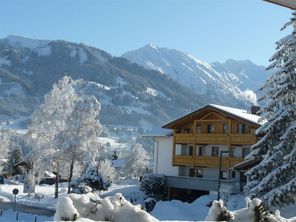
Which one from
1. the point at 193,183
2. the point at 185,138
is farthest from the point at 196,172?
the point at 193,183

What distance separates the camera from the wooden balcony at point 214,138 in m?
44.8

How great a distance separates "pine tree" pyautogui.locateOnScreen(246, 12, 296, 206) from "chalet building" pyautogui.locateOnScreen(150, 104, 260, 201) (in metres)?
17.7

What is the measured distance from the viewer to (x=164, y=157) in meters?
53.1

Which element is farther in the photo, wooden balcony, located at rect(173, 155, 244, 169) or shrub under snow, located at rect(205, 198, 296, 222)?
wooden balcony, located at rect(173, 155, 244, 169)

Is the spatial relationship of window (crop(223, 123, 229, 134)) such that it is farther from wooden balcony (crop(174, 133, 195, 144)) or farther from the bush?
the bush

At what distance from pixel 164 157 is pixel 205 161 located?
639cm

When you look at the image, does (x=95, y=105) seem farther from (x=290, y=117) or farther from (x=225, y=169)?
(x=290, y=117)

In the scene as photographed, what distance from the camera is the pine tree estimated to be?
76.7 feet

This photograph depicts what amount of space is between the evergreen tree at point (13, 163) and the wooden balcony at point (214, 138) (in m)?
51.1

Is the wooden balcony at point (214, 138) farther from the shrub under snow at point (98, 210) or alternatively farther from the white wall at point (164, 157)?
the shrub under snow at point (98, 210)

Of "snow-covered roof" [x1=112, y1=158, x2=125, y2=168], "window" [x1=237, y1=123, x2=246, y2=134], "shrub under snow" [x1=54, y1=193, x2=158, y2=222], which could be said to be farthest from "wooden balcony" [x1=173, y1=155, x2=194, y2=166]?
"snow-covered roof" [x1=112, y1=158, x2=125, y2=168]

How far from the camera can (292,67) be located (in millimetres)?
23906

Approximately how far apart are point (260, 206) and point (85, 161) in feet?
133

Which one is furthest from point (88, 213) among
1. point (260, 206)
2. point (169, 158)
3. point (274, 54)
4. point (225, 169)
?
point (169, 158)
